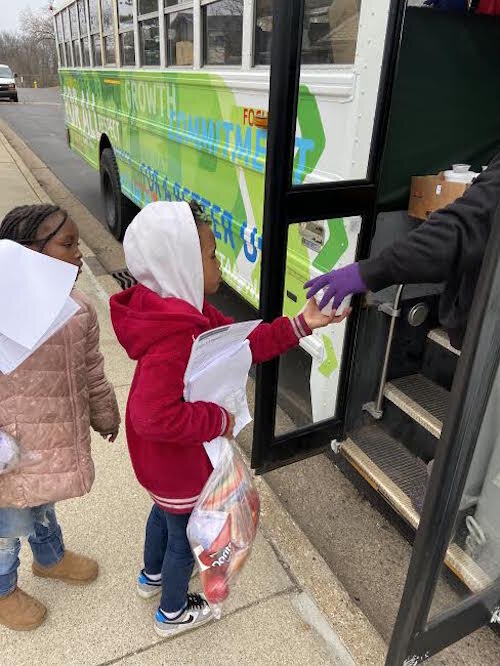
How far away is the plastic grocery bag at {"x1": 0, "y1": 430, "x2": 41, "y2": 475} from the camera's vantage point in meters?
1.42

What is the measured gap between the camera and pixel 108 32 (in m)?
5.00

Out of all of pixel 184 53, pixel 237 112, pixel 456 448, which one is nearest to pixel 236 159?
pixel 237 112

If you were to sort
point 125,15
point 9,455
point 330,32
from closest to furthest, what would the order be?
1. point 9,455
2. point 330,32
3. point 125,15

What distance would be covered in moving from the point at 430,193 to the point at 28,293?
1.65 meters

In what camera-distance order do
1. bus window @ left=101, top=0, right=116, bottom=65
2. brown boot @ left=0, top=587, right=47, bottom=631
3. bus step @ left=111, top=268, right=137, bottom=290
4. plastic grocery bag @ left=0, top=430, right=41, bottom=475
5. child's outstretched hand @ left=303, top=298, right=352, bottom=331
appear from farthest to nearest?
1. bus window @ left=101, top=0, right=116, bottom=65
2. bus step @ left=111, top=268, right=137, bottom=290
3. brown boot @ left=0, top=587, right=47, bottom=631
4. child's outstretched hand @ left=303, top=298, right=352, bottom=331
5. plastic grocery bag @ left=0, top=430, right=41, bottom=475

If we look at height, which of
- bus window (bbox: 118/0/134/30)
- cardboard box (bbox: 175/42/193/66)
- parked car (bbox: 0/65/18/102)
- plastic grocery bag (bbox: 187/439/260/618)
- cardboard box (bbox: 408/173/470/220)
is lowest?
parked car (bbox: 0/65/18/102)

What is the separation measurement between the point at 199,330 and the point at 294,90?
860 millimetres

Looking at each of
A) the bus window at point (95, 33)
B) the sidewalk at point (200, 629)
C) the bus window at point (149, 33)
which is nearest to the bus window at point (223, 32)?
A: the bus window at point (149, 33)

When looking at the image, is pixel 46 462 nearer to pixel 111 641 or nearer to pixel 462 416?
pixel 111 641

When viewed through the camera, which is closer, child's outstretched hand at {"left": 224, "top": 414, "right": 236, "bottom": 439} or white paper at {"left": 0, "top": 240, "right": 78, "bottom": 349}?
white paper at {"left": 0, "top": 240, "right": 78, "bottom": 349}

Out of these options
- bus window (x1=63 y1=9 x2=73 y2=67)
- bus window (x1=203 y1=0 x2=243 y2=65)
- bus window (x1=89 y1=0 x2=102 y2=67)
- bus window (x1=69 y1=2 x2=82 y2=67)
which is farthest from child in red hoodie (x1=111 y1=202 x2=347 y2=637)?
bus window (x1=63 y1=9 x2=73 y2=67)

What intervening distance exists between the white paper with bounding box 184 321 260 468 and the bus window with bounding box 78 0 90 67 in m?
5.67

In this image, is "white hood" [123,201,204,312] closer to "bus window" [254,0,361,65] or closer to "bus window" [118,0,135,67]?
"bus window" [254,0,361,65]

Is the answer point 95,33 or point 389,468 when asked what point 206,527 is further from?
point 95,33
